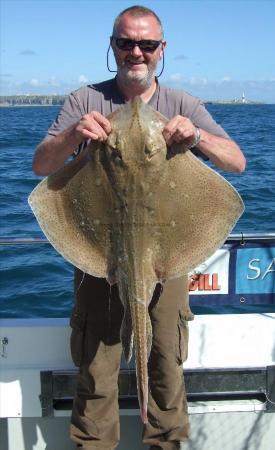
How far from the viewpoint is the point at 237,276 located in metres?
3.69

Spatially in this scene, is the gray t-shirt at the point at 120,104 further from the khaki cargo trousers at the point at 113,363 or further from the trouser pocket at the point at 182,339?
the trouser pocket at the point at 182,339

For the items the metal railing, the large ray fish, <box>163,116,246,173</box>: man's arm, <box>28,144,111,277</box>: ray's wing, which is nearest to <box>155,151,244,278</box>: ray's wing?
the large ray fish

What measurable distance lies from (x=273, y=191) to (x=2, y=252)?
7.14 meters

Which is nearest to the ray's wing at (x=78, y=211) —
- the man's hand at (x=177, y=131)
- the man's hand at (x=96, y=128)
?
the man's hand at (x=96, y=128)

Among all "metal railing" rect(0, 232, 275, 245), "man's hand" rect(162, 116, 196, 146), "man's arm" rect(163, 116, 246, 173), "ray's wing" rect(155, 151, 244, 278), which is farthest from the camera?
"metal railing" rect(0, 232, 275, 245)

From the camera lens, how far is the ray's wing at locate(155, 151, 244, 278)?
251 centimetres

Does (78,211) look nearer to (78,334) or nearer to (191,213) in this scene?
(191,213)

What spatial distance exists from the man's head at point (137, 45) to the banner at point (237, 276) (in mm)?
1311

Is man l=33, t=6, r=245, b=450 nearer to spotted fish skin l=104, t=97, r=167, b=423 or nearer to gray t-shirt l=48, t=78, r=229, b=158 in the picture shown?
gray t-shirt l=48, t=78, r=229, b=158

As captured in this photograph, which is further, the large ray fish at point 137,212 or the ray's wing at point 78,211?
the ray's wing at point 78,211

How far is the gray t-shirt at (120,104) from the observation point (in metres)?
3.00

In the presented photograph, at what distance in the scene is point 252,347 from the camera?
11.5ft

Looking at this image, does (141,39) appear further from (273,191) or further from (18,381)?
(273,191)

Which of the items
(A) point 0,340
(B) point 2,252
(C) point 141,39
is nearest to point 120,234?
(C) point 141,39
